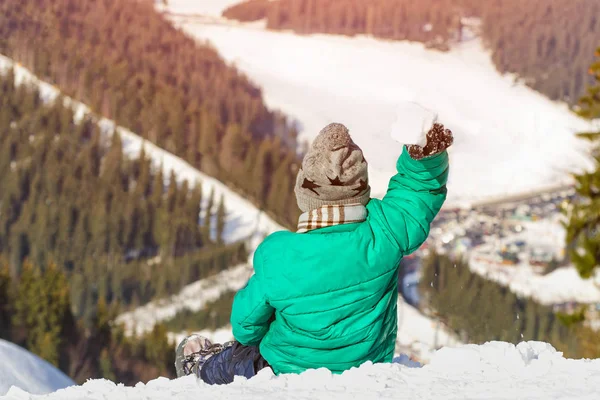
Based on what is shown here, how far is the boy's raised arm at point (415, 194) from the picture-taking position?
3363 mm

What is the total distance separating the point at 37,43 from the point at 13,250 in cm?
2872

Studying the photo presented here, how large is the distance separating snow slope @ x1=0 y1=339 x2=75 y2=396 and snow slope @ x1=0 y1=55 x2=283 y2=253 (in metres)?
55.2

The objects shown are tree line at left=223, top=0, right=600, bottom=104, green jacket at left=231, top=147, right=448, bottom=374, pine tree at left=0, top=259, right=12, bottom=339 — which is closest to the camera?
green jacket at left=231, top=147, right=448, bottom=374

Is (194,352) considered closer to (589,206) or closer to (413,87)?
(589,206)

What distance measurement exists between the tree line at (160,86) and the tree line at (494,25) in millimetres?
12403

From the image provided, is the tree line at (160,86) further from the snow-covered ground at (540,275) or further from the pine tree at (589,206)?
the pine tree at (589,206)

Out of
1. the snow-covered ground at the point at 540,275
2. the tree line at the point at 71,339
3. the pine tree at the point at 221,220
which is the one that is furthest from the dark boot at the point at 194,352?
the pine tree at the point at 221,220

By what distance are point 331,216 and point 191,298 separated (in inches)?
2027

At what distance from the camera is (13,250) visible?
5541cm

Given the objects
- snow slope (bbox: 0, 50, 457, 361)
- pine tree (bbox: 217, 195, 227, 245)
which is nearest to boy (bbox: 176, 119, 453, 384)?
snow slope (bbox: 0, 50, 457, 361)

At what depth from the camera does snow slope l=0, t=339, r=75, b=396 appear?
15.6 feet

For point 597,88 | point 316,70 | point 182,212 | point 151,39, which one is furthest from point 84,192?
point 597,88

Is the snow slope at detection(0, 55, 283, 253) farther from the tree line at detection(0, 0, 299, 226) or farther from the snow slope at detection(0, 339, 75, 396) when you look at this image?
the snow slope at detection(0, 339, 75, 396)

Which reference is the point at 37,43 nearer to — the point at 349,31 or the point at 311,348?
the point at 349,31
